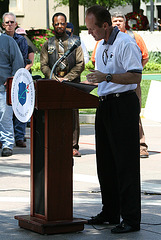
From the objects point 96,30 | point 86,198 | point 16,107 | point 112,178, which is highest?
point 96,30

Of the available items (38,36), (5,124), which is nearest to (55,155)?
(5,124)

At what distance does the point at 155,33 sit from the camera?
1384 inches

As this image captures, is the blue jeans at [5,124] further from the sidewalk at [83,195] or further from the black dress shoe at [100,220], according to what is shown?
the black dress shoe at [100,220]

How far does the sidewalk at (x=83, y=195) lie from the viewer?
18.6 feet

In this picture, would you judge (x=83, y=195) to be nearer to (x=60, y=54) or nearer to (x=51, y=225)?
(x=51, y=225)

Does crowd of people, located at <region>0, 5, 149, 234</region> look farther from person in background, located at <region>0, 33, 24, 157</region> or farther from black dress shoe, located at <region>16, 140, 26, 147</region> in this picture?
black dress shoe, located at <region>16, 140, 26, 147</region>

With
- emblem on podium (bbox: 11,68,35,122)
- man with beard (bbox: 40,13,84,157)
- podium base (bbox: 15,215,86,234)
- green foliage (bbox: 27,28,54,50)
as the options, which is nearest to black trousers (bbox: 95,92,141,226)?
podium base (bbox: 15,215,86,234)

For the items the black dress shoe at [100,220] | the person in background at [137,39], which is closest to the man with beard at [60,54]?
the person in background at [137,39]

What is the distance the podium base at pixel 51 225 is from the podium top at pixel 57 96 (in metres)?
0.96

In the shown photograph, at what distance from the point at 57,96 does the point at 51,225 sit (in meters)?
1.06

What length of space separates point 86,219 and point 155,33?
29745 mm

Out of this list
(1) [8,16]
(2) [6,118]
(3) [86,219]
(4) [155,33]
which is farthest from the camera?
(4) [155,33]

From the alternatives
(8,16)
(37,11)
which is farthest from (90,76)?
(37,11)

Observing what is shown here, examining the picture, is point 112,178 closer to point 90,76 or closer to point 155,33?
point 90,76
